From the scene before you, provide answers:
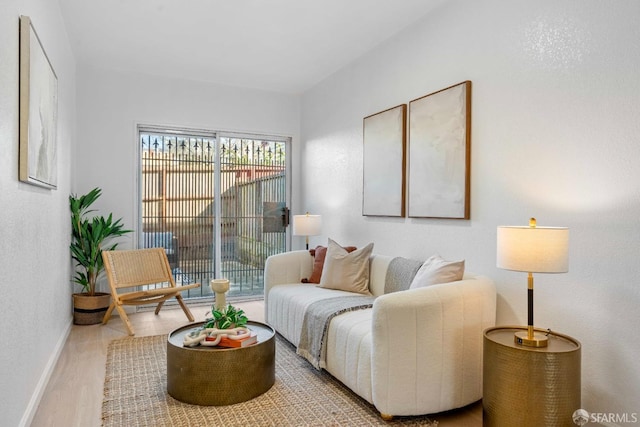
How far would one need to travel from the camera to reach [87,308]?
3.97m

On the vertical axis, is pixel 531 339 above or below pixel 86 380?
above

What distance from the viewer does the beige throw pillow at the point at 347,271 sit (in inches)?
134

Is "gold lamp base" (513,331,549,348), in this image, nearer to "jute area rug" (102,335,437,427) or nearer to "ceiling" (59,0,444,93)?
"jute area rug" (102,335,437,427)

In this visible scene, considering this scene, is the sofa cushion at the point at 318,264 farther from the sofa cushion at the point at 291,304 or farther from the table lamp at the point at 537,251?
the table lamp at the point at 537,251

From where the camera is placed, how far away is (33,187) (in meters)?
2.31

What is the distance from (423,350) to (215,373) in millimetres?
1166

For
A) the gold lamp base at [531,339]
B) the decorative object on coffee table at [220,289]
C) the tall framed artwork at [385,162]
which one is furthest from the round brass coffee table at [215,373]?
the tall framed artwork at [385,162]

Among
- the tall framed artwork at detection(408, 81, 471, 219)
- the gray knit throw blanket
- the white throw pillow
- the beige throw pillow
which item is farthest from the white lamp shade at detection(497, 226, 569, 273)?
the beige throw pillow

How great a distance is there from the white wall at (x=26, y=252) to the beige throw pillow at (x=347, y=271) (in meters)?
2.04

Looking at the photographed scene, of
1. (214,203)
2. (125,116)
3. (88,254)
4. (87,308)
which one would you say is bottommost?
(87,308)

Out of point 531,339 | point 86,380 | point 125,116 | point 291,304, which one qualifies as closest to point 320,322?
point 291,304

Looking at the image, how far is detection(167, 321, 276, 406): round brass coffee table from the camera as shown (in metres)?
2.31

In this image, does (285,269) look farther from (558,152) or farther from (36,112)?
(558,152)

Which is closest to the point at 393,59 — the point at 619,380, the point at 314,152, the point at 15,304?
the point at 314,152
